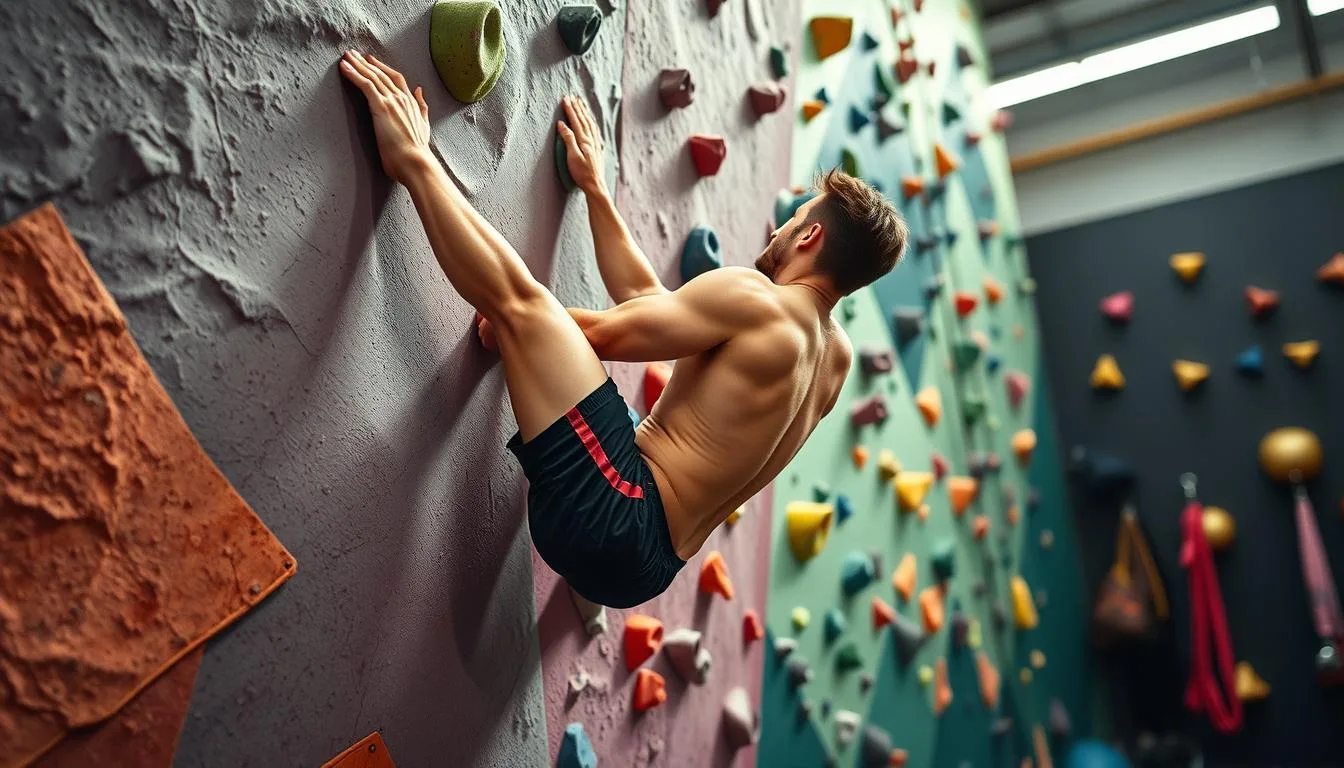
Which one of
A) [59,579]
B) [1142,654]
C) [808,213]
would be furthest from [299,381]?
[1142,654]

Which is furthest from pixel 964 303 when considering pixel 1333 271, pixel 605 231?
pixel 605 231

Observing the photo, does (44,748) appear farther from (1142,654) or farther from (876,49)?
(1142,654)

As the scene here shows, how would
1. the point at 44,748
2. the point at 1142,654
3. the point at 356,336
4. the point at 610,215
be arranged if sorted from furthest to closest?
the point at 1142,654 → the point at 610,215 → the point at 356,336 → the point at 44,748

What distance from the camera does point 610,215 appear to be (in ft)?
5.30

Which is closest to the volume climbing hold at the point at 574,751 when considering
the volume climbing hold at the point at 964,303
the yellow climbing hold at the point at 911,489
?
the yellow climbing hold at the point at 911,489

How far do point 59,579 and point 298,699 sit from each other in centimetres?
30

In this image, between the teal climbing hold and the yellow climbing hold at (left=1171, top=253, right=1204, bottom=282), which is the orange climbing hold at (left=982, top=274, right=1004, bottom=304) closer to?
the yellow climbing hold at (left=1171, top=253, right=1204, bottom=282)

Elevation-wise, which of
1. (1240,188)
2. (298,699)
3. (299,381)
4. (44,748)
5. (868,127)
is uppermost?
(299,381)

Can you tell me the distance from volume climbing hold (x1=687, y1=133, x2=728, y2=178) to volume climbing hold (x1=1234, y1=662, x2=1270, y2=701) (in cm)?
409

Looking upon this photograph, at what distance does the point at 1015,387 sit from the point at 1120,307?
42.5 inches

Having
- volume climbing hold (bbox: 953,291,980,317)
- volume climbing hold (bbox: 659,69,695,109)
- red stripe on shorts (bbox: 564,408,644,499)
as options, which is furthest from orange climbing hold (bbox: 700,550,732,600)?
volume climbing hold (bbox: 953,291,980,317)

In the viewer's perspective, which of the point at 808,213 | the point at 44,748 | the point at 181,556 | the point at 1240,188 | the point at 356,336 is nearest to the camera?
the point at 44,748

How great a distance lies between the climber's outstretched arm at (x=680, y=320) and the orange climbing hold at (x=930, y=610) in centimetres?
212

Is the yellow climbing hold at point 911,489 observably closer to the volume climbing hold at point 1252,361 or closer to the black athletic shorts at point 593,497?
the black athletic shorts at point 593,497
